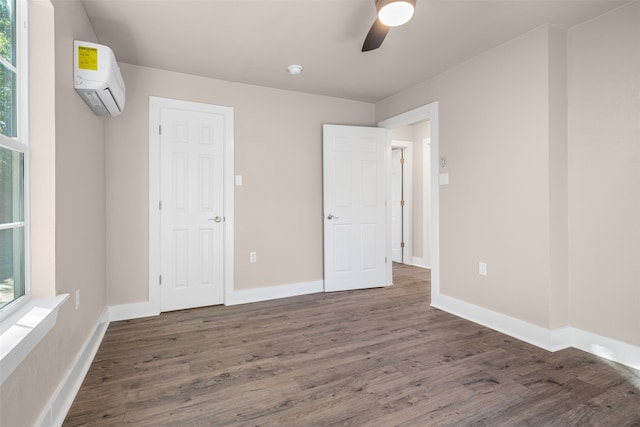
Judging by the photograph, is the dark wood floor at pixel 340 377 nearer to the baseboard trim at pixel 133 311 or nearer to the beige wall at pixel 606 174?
the baseboard trim at pixel 133 311

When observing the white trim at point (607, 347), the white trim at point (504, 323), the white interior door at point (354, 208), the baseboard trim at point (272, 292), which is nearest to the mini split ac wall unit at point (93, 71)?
the baseboard trim at point (272, 292)

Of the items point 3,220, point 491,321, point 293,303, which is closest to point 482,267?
point 491,321

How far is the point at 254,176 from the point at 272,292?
132 cm

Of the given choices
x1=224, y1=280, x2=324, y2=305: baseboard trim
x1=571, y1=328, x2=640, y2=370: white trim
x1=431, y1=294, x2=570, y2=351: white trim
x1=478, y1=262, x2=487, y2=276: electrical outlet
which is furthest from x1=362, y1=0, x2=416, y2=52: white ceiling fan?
x1=224, y1=280, x2=324, y2=305: baseboard trim

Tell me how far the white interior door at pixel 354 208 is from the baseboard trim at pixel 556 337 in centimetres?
138

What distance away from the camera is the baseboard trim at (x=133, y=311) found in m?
3.10

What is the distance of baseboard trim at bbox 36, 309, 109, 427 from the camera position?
5.03 ft

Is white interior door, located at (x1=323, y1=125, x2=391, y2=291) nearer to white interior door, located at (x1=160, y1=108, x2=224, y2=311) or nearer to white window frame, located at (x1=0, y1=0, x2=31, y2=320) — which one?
white interior door, located at (x1=160, y1=108, x2=224, y2=311)

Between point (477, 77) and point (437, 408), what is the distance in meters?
2.70

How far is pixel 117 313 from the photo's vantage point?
3.11m

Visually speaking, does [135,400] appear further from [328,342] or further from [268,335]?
[328,342]

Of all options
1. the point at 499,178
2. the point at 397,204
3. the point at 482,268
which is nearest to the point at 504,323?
the point at 482,268

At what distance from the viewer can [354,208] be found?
165 inches

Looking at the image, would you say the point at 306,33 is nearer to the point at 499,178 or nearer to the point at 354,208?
the point at 499,178
